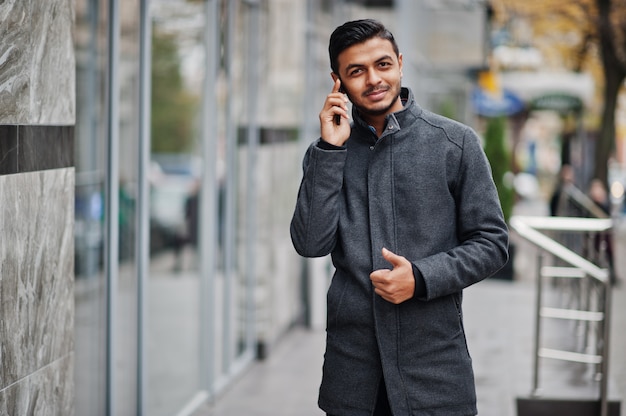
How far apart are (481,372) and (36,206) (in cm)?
483

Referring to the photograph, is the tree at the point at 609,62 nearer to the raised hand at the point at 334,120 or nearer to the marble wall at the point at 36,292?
the marble wall at the point at 36,292

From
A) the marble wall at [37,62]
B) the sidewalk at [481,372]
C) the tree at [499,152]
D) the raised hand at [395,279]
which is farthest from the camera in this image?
the tree at [499,152]

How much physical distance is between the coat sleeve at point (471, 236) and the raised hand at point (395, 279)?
0.15ft

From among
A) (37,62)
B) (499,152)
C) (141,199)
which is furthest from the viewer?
(499,152)

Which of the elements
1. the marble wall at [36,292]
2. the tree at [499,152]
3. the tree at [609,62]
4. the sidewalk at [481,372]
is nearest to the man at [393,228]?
the marble wall at [36,292]

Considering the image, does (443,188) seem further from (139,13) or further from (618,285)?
(618,285)

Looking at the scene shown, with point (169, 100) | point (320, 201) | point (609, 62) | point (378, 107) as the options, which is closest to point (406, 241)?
point (320, 201)

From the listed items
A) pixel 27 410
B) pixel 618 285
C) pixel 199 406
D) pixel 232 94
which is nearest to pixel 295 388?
pixel 199 406

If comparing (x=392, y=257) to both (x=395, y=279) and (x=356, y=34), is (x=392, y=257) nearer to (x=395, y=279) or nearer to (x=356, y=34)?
(x=395, y=279)

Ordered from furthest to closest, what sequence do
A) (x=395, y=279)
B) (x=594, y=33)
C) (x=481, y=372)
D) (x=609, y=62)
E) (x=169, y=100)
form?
(x=594, y=33) < (x=609, y=62) < (x=169, y=100) < (x=481, y=372) < (x=395, y=279)

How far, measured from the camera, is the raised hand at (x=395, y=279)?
107 inches

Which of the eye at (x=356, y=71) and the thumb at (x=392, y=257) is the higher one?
the eye at (x=356, y=71)

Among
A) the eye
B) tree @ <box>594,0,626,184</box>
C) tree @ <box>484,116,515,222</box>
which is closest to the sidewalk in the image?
→ the eye

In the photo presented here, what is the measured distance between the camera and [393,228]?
285 cm
